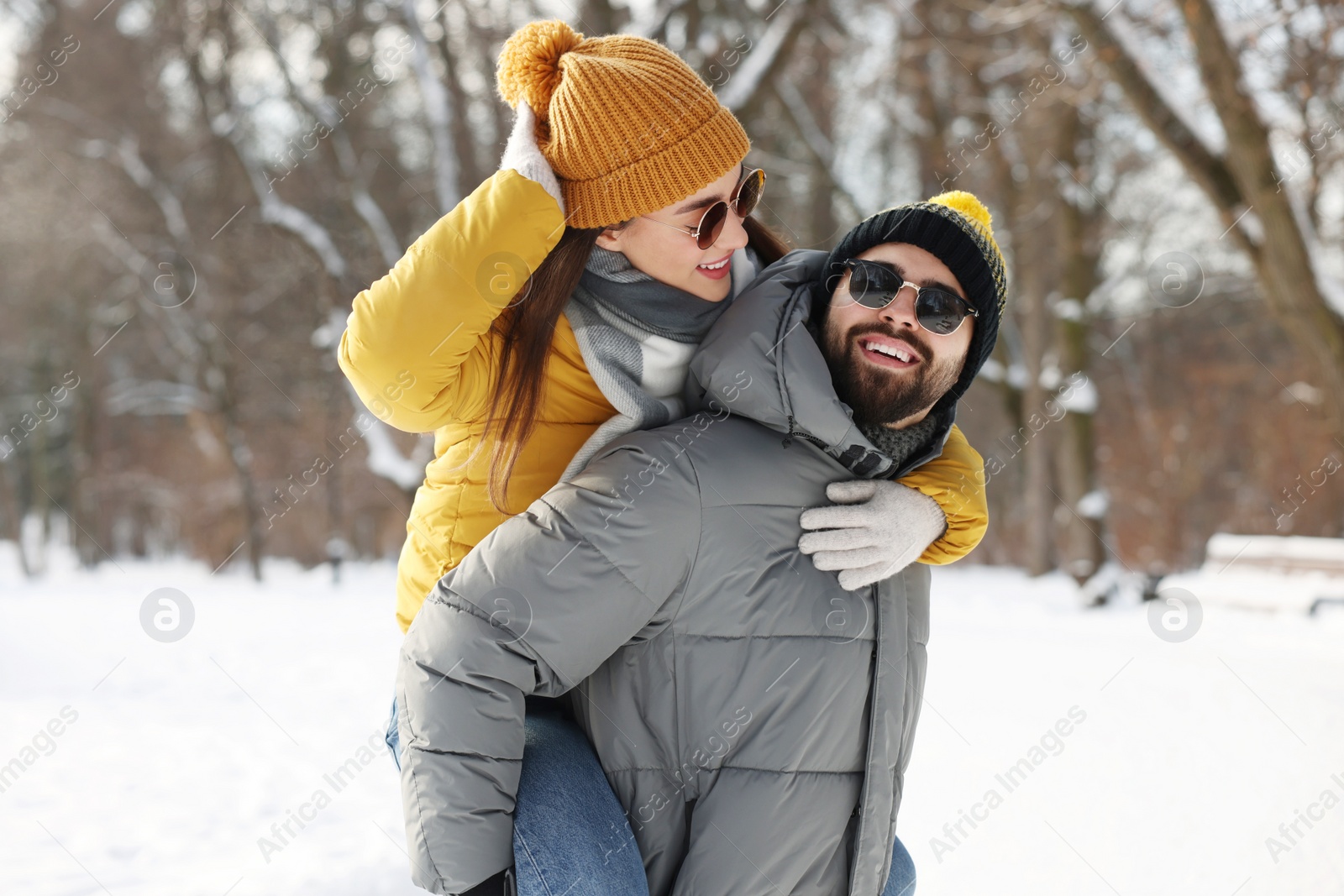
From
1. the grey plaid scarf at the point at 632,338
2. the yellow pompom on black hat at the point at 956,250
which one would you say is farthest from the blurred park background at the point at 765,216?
the grey plaid scarf at the point at 632,338

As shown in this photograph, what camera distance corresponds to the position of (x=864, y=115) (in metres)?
13.4

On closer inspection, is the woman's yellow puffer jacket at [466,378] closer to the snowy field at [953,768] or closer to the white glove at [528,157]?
the white glove at [528,157]

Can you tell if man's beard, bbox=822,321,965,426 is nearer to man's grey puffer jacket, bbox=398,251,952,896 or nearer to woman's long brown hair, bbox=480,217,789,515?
man's grey puffer jacket, bbox=398,251,952,896

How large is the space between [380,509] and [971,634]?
1900 cm

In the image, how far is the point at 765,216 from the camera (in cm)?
1173

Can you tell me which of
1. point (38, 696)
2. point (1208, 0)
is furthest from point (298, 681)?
point (1208, 0)

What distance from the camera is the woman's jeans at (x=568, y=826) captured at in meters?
1.61

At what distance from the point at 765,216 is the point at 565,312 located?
1017 cm

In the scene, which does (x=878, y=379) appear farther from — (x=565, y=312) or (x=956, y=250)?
(x=565, y=312)

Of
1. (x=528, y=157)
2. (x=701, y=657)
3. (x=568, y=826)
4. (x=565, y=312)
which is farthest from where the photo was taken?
(x=565, y=312)

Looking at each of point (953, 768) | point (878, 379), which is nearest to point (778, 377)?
point (878, 379)

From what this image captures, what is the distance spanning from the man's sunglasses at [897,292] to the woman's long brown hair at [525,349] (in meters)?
0.55

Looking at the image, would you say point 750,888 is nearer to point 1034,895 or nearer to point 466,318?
point 466,318

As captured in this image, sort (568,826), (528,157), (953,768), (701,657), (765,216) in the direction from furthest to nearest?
(765,216) < (953,768) < (528,157) < (701,657) < (568,826)
